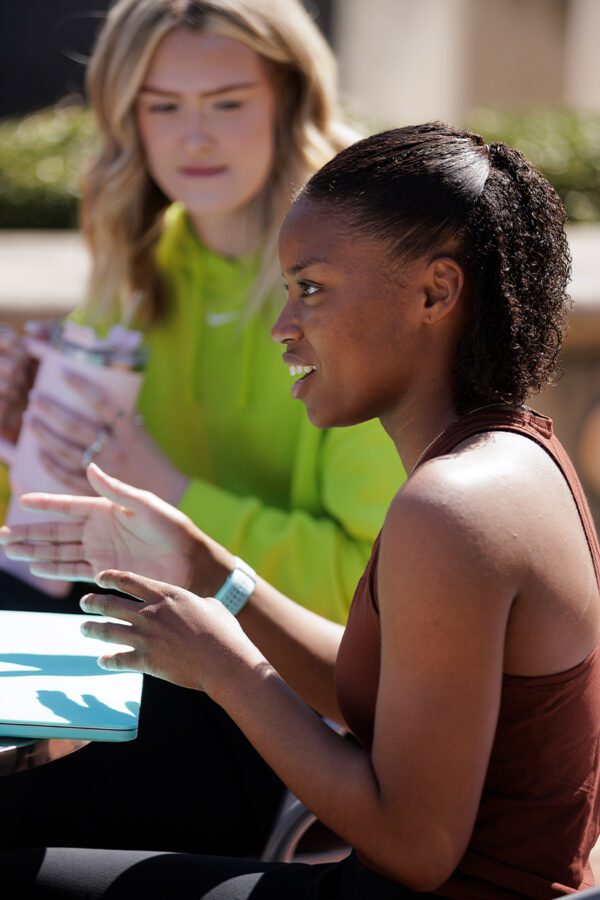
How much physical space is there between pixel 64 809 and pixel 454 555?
113cm

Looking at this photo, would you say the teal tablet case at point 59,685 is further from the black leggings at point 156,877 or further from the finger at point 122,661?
the black leggings at point 156,877

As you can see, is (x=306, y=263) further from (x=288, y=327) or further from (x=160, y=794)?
(x=160, y=794)

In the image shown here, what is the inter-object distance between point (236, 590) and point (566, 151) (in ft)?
13.0

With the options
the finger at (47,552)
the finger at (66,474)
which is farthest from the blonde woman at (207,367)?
the finger at (47,552)

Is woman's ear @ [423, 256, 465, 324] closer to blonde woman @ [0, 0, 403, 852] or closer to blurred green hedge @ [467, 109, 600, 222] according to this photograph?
blonde woman @ [0, 0, 403, 852]

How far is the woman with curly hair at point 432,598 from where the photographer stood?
134 cm

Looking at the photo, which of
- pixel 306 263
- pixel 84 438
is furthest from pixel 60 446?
pixel 306 263

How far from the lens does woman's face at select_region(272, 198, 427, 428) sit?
5.01 feet

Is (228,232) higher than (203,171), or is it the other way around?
(203,171)

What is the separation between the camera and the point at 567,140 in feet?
18.5


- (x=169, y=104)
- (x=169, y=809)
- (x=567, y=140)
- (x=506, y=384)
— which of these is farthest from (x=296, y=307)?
(x=567, y=140)

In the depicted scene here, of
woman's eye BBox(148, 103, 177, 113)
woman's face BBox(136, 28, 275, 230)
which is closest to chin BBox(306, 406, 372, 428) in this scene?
woman's face BBox(136, 28, 275, 230)

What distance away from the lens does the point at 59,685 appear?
1.61 meters

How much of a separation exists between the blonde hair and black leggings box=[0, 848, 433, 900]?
1365mm
